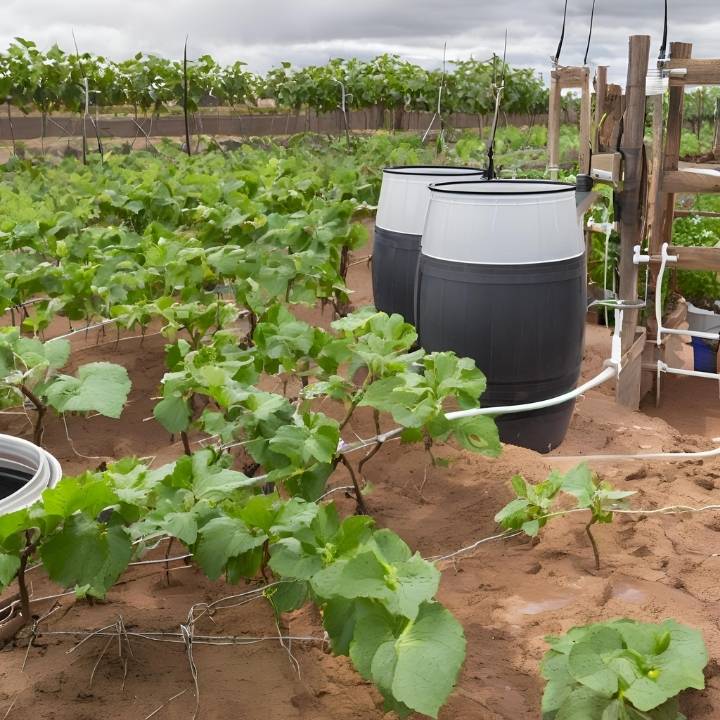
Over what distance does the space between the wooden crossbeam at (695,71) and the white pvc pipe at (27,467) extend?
12.5ft

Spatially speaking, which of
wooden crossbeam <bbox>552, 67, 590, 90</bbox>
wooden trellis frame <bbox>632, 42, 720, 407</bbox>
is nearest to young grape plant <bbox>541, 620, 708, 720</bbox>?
wooden trellis frame <bbox>632, 42, 720, 407</bbox>

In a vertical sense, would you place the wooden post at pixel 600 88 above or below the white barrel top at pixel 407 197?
above

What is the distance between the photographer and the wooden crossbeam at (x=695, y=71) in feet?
15.0

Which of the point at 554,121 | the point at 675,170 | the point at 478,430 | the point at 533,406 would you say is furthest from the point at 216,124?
the point at 478,430

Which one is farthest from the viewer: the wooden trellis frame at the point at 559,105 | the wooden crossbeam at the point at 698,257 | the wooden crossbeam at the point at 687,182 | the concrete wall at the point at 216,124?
the concrete wall at the point at 216,124

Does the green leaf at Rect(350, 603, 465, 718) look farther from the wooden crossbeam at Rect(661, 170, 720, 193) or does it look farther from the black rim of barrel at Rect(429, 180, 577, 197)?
the wooden crossbeam at Rect(661, 170, 720, 193)

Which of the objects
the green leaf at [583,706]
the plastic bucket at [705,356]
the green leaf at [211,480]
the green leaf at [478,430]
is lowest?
the plastic bucket at [705,356]

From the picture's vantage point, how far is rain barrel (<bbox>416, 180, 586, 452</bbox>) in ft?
9.96

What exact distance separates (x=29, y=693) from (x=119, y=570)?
14.1 inches

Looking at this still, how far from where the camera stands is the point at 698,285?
6977 mm

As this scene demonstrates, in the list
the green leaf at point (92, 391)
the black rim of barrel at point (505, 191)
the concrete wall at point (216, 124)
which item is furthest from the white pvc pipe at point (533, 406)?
the concrete wall at point (216, 124)

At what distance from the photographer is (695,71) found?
4.64 m

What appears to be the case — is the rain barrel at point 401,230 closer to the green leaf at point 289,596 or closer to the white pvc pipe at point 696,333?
the white pvc pipe at point 696,333

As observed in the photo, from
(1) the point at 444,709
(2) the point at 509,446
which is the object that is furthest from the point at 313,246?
(1) the point at 444,709
